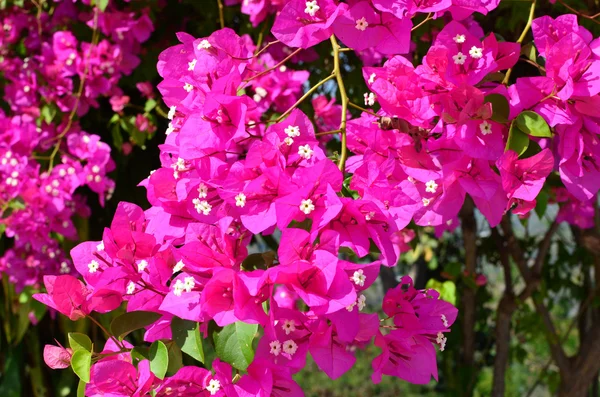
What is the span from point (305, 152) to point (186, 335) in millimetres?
189

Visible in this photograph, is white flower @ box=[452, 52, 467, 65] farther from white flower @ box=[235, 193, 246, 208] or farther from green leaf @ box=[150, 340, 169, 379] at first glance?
green leaf @ box=[150, 340, 169, 379]

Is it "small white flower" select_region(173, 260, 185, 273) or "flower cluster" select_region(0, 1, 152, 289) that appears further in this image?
"flower cluster" select_region(0, 1, 152, 289)

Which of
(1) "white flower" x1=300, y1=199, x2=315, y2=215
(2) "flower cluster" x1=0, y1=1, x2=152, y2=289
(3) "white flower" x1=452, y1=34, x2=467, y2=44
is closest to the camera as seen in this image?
(1) "white flower" x1=300, y1=199, x2=315, y2=215

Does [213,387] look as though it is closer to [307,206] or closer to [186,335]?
[186,335]

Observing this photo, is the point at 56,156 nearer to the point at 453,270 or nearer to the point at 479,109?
the point at 453,270

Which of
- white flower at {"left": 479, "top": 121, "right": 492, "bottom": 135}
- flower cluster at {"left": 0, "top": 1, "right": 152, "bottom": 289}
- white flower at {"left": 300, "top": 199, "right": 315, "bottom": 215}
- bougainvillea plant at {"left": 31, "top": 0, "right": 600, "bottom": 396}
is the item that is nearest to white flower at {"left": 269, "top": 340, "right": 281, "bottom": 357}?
bougainvillea plant at {"left": 31, "top": 0, "right": 600, "bottom": 396}

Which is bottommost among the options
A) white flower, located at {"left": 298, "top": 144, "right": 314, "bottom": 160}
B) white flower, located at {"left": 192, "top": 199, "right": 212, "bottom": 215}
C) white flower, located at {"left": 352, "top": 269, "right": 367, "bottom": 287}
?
white flower, located at {"left": 352, "top": 269, "right": 367, "bottom": 287}

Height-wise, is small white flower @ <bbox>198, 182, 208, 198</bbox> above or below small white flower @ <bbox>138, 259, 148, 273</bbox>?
above

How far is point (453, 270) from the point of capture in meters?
1.73

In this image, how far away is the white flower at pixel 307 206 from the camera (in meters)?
0.60

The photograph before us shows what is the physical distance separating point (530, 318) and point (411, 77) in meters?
1.73

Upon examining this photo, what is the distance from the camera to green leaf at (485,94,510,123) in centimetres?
70

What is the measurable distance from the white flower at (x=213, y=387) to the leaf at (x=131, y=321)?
0.27 feet

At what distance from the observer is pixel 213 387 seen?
2.08ft
